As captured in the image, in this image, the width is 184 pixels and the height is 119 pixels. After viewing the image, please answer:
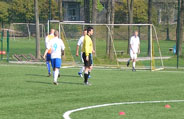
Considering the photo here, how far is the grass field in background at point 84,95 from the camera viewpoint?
11.9 meters

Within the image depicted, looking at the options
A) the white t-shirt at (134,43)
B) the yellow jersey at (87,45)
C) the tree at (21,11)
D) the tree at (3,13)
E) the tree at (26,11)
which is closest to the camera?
the yellow jersey at (87,45)

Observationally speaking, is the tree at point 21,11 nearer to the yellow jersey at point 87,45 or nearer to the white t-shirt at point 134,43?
the white t-shirt at point 134,43

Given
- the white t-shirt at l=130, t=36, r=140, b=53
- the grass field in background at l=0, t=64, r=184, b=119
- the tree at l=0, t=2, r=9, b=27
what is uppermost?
the tree at l=0, t=2, r=9, b=27

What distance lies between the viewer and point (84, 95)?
51.4 ft

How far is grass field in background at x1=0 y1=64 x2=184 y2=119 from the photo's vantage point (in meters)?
11.9

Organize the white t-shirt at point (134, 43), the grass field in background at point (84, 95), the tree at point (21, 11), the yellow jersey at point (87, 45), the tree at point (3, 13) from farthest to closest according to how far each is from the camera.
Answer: the tree at point (3, 13) < the tree at point (21, 11) < the white t-shirt at point (134, 43) < the yellow jersey at point (87, 45) < the grass field in background at point (84, 95)

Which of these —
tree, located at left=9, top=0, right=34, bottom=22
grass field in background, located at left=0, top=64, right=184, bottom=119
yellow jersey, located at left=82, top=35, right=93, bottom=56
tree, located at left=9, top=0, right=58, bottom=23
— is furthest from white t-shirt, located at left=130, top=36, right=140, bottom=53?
tree, located at left=9, top=0, right=34, bottom=22

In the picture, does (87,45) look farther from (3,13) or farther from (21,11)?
(3,13)

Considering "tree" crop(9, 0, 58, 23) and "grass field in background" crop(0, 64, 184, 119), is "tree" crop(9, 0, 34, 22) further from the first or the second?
"grass field in background" crop(0, 64, 184, 119)

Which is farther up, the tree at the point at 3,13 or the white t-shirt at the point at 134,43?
the tree at the point at 3,13

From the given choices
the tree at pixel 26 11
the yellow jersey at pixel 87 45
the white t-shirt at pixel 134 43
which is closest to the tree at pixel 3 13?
the tree at pixel 26 11

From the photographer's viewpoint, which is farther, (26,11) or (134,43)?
(26,11)

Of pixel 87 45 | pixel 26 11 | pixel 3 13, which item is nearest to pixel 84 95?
pixel 87 45

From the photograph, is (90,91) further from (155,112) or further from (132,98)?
(155,112)
